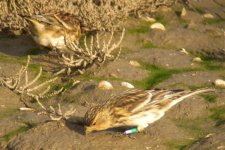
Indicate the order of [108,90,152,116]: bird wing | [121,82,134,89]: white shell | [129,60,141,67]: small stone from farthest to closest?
[129,60,141,67]: small stone, [121,82,134,89]: white shell, [108,90,152,116]: bird wing

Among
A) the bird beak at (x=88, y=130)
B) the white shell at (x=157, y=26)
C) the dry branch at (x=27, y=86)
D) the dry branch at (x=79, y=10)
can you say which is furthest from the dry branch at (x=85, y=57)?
the bird beak at (x=88, y=130)

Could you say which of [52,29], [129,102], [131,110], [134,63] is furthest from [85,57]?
[131,110]

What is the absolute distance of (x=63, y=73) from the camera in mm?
9492

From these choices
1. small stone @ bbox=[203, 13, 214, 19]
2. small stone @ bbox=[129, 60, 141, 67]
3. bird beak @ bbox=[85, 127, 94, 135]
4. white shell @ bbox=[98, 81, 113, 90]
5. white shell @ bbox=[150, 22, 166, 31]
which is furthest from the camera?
small stone @ bbox=[203, 13, 214, 19]

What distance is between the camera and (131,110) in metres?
6.79

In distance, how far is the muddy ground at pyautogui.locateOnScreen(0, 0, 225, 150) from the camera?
6883 mm

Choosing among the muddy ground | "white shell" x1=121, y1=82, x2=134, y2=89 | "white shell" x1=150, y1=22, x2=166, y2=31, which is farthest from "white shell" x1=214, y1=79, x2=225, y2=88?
"white shell" x1=150, y1=22, x2=166, y2=31

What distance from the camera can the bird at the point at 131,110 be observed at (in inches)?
262

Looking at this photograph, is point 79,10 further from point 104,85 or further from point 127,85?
point 104,85

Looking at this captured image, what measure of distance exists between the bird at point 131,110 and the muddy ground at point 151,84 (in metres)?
0.19

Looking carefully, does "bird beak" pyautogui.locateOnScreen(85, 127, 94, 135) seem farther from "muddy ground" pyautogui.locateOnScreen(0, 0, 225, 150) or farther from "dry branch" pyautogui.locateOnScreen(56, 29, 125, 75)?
"dry branch" pyautogui.locateOnScreen(56, 29, 125, 75)

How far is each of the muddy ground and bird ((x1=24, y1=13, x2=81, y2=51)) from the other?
30 centimetres

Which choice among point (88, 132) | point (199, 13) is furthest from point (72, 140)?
point (199, 13)

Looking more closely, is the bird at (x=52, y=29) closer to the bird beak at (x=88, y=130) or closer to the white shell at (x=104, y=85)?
the white shell at (x=104, y=85)
